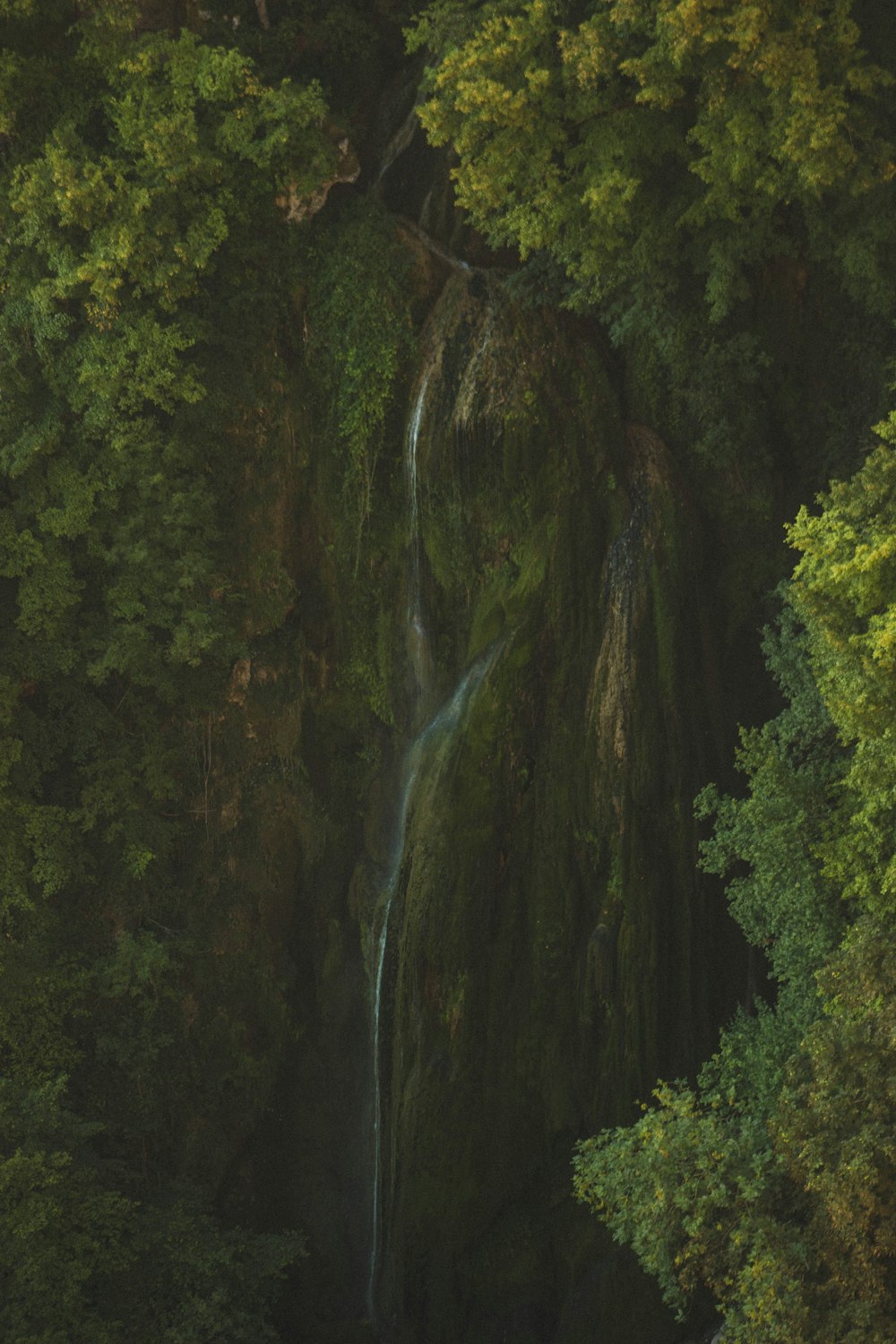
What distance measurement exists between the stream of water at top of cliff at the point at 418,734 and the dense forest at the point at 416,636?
3.1 inches

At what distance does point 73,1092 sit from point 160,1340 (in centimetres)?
262

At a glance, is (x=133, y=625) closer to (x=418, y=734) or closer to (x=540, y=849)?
(x=418, y=734)

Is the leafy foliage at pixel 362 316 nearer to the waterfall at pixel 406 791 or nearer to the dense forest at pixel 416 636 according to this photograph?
the dense forest at pixel 416 636

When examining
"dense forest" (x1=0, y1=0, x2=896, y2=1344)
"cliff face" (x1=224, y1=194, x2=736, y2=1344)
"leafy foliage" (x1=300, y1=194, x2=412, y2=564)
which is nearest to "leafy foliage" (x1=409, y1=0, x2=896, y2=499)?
"dense forest" (x1=0, y1=0, x2=896, y2=1344)

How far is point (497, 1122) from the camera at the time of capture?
10.7m

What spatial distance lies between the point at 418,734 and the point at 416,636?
3.13 feet

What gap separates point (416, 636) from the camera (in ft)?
38.8

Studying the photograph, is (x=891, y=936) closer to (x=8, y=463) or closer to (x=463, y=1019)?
(x=463, y=1019)

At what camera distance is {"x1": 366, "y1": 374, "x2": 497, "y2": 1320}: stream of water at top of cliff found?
1098 centimetres

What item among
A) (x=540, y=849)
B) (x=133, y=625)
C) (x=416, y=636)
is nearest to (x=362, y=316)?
(x=416, y=636)

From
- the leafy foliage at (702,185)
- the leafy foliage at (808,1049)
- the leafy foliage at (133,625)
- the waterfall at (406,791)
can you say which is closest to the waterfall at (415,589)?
the waterfall at (406,791)

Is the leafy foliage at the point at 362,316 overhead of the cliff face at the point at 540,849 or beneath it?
overhead

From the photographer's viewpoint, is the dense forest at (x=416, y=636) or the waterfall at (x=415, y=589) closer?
the dense forest at (x=416, y=636)

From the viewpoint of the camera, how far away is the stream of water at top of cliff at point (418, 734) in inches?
432
